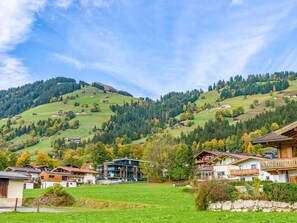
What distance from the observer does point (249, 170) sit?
76.4 m

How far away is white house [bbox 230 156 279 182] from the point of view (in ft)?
246

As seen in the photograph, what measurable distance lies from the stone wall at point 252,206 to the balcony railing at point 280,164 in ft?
42.6

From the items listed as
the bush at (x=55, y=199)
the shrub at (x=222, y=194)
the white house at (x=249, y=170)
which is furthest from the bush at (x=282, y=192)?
the white house at (x=249, y=170)

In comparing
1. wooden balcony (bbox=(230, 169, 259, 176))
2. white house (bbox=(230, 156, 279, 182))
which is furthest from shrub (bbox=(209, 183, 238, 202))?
wooden balcony (bbox=(230, 169, 259, 176))

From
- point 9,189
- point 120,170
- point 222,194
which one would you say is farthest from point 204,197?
point 120,170

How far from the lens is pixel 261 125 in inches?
6929

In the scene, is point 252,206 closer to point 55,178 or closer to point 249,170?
point 249,170

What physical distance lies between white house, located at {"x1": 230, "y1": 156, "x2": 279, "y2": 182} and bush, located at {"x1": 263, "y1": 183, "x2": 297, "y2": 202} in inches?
1950

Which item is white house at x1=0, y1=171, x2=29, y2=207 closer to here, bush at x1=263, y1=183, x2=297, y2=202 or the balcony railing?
the balcony railing

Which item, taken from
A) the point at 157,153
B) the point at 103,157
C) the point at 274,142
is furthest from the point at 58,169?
the point at 274,142

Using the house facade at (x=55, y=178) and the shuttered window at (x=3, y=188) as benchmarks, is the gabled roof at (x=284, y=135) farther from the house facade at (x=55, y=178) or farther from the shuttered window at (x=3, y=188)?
the house facade at (x=55, y=178)

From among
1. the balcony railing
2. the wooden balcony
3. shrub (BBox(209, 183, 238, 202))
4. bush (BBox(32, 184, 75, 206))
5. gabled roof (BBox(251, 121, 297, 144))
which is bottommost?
bush (BBox(32, 184, 75, 206))

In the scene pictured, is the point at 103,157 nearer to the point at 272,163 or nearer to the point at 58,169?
the point at 58,169

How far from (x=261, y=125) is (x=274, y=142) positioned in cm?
14094
